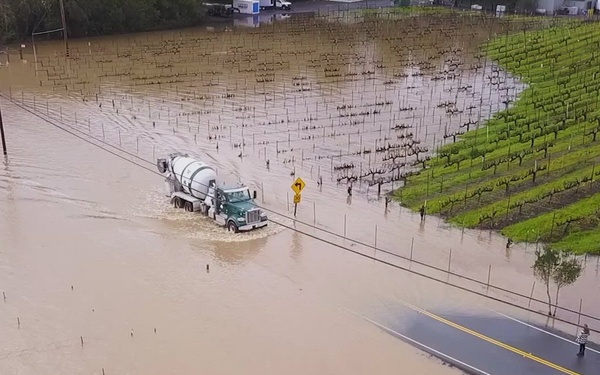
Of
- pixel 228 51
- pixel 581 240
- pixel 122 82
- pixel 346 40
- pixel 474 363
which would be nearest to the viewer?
pixel 474 363

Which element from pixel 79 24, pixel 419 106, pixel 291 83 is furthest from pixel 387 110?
pixel 79 24

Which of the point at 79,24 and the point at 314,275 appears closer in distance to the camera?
the point at 314,275

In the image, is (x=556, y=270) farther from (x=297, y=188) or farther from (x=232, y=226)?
(x=232, y=226)

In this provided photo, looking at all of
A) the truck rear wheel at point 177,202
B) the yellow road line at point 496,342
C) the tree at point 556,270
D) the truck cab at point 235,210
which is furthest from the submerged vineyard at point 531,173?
the truck rear wheel at point 177,202

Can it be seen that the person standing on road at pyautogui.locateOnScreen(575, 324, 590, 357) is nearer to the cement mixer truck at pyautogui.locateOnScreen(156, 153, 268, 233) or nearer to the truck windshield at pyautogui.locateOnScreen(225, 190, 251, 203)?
the cement mixer truck at pyautogui.locateOnScreen(156, 153, 268, 233)

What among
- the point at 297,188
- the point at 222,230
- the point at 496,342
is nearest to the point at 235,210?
the point at 222,230

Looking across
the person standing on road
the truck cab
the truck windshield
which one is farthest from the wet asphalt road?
the truck windshield

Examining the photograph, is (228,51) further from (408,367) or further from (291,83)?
(408,367)
